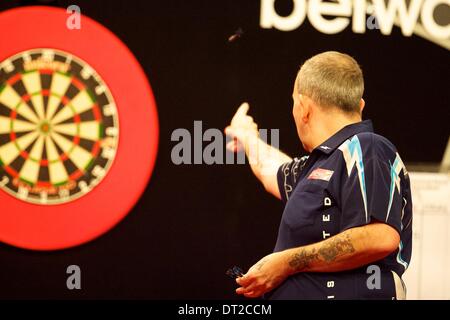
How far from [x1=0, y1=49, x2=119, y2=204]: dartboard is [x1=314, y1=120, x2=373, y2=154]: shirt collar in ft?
3.50

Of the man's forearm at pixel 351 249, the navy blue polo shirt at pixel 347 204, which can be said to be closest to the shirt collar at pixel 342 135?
the navy blue polo shirt at pixel 347 204

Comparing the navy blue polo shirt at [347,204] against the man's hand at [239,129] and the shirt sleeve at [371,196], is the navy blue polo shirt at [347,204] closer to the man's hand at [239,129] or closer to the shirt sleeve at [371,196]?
the shirt sleeve at [371,196]

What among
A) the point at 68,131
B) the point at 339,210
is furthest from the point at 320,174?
the point at 68,131

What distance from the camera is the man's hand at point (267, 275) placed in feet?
6.93

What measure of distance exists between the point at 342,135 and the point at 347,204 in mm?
252

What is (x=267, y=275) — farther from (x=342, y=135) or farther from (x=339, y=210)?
(x=342, y=135)

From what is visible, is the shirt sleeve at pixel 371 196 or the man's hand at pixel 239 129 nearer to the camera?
the shirt sleeve at pixel 371 196

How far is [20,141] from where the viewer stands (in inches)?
110

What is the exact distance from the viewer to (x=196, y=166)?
297 cm

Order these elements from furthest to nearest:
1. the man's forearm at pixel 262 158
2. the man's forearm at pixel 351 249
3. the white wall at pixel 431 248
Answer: the white wall at pixel 431 248 → the man's forearm at pixel 262 158 → the man's forearm at pixel 351 249
